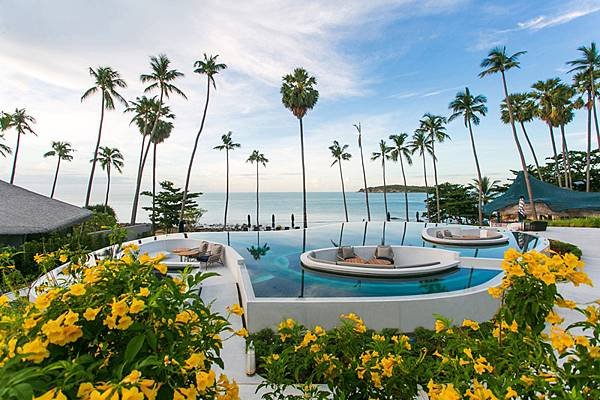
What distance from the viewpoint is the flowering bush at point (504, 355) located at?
119cm

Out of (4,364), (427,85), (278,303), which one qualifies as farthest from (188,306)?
(427,85)

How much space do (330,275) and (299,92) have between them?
17046 mm

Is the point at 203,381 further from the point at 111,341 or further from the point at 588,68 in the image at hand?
the point at 588,68

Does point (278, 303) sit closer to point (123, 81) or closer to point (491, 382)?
point (491, 382)

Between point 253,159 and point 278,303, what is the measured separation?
95.0 feet

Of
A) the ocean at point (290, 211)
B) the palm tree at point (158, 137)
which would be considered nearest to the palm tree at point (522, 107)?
the ocean at point (290, 211)

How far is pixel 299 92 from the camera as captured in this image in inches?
869

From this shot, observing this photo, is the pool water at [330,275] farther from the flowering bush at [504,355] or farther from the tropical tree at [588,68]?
the tropical tree at [588,68]

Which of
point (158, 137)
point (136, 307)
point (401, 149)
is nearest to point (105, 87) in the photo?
point (158, 137)

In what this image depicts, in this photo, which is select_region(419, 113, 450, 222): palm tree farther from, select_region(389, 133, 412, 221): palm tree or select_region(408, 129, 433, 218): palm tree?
select_region(389, 133, 412, 221): palm tree

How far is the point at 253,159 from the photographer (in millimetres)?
33344

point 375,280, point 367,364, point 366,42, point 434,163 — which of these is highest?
point 366,42

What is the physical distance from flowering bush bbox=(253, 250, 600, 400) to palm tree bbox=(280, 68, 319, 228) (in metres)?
19.9

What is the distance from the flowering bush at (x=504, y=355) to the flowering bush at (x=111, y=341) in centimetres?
88
